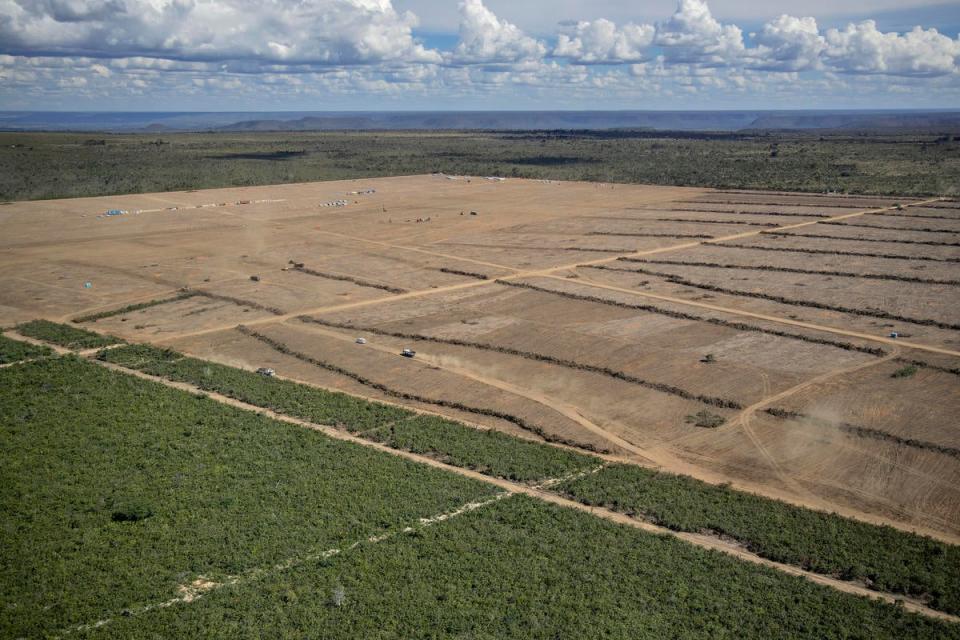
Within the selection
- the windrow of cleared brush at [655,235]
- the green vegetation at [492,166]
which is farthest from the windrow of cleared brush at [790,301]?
the green vegetation at [492,166]

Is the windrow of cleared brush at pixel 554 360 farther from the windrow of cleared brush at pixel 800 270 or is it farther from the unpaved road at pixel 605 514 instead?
the windrow of cleared brush at pixel 800 270

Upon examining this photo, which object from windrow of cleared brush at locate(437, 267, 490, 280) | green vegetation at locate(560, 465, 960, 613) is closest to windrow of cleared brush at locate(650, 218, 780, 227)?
windrow of cleared brush at locate(437, 267, 490, 280)

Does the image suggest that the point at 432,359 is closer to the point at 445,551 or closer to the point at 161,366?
the point at 161,366

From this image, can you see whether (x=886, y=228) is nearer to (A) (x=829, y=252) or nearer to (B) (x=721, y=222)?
(A) (x=829, y=252)

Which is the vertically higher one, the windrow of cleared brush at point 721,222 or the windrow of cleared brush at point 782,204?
the windrow of cleared brush at point 782,204

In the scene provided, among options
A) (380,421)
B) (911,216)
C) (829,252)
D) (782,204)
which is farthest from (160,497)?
(782,204)

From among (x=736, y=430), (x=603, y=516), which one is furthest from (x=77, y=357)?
(x=736, y=430)
